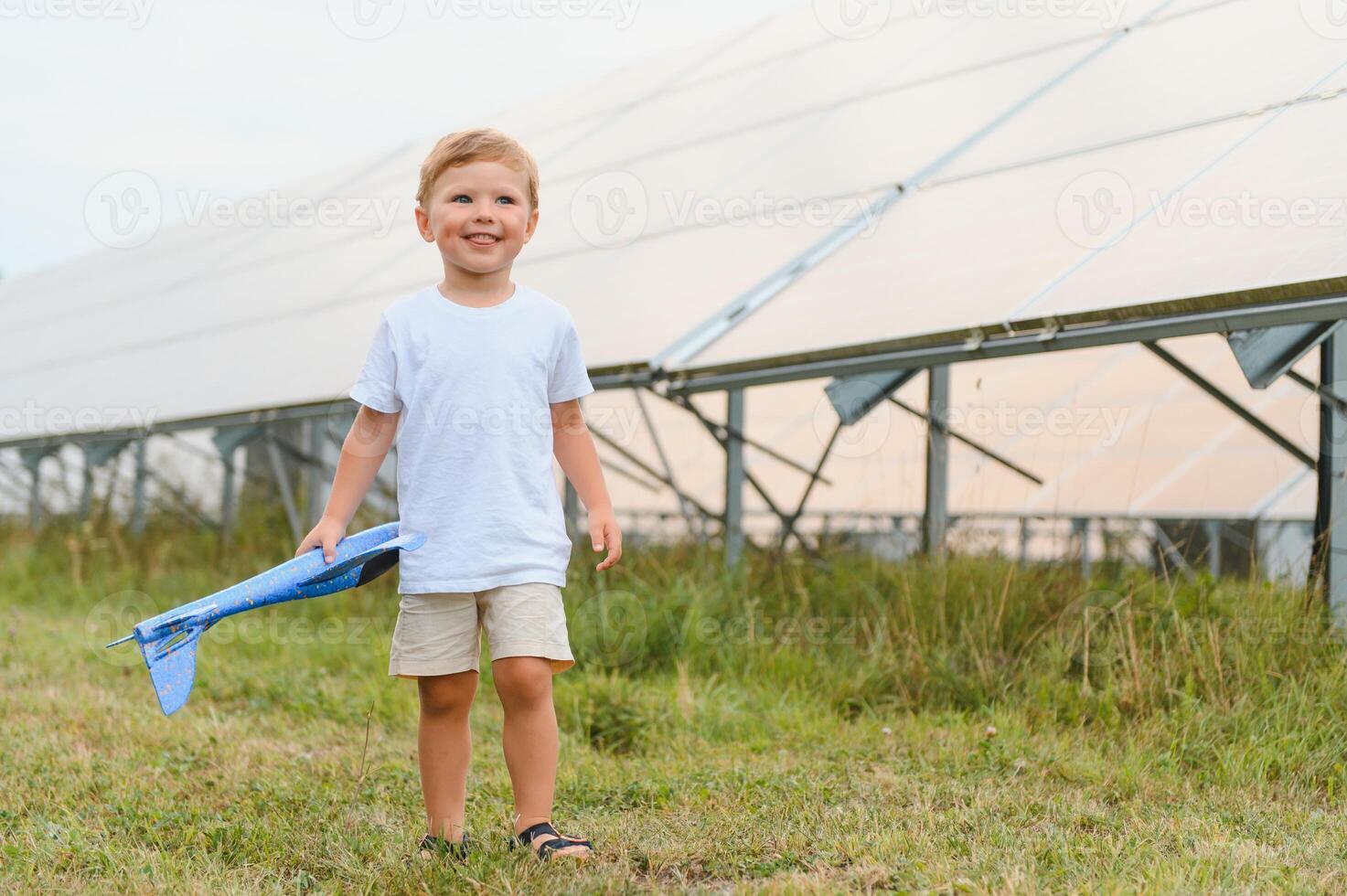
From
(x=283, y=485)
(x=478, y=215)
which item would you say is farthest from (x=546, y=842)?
(x=283, y=485)

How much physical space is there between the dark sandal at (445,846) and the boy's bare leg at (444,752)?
2 cm

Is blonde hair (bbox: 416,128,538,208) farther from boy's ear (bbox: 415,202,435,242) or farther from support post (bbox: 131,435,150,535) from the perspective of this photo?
support post (bbox: 131,435,150,535)

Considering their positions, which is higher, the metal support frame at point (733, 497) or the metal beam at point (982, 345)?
the metal beam at point (982, 345)

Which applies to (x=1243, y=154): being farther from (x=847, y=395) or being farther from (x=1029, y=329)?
(x=847, y=395)

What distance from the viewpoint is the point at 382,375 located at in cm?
282

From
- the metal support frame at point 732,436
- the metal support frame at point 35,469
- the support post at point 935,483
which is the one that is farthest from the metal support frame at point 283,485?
the metal support frame at point 35,469

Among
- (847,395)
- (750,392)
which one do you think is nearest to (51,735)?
(847,395)

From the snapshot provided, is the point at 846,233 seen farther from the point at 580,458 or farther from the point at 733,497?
the point at 580,458

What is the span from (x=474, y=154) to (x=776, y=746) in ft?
7.06

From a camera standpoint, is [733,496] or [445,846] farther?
[733,496]

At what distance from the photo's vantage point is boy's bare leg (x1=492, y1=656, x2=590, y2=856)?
108 inches

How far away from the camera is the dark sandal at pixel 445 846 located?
2.73m

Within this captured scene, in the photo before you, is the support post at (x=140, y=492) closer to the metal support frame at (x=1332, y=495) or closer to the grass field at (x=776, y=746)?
the grass field at (x=776, y=746)

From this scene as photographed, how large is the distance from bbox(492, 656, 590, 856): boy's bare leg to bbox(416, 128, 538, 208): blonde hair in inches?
39.9
